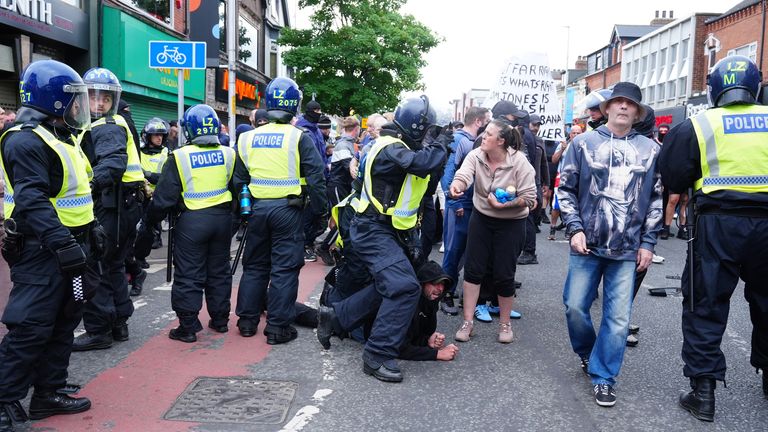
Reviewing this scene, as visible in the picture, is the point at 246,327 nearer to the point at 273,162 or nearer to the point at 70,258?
the point at 273,162

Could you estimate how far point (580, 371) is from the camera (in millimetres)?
4887

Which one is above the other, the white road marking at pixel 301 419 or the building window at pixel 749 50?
the building window at pixel 749 50

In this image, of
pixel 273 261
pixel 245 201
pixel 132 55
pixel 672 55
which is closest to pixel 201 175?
pixel 245 201

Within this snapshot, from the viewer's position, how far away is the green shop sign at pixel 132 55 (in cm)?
1398

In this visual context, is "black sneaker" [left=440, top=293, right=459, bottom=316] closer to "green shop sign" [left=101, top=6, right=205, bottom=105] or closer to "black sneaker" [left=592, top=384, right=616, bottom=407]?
"black sneaker" [left=592, top=384, right=616, bottom=407]

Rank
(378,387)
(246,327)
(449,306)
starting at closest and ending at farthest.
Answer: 1. (378,387)
2. (246,327)
3. (449,306)

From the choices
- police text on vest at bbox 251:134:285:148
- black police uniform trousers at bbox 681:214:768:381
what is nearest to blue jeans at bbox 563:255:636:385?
black police uniform trousers at bbox 681:214:768:381

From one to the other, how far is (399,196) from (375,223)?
264 millimetres

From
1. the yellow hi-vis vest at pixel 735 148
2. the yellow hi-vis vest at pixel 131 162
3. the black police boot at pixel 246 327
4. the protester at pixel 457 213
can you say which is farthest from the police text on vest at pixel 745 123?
the yellow hi-vis vest at pixel 131 162

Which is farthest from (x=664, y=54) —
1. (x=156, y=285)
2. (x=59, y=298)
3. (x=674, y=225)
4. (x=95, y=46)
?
(x=59, y=298)

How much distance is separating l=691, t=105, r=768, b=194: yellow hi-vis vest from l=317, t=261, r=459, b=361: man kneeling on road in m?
1.98

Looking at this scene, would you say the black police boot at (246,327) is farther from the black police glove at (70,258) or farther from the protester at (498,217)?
the black police glove at (70,258)

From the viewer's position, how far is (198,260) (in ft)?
17.9

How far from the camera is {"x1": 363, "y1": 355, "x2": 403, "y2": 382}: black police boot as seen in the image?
458 cm
